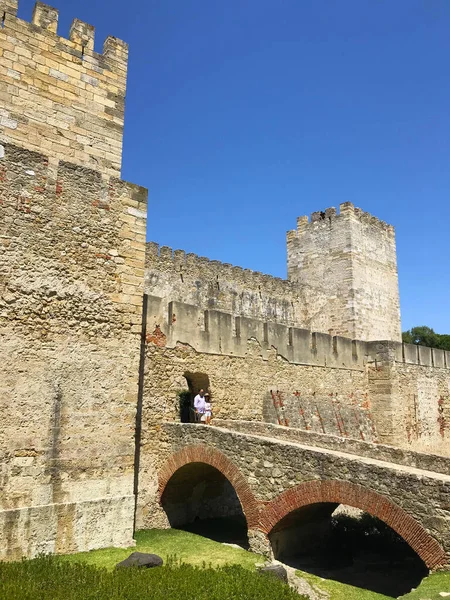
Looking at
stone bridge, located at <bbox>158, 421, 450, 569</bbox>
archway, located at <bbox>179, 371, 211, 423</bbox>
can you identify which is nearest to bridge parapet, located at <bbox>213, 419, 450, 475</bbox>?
stone bridge, located at <bbox>158, 421, 450, 569</bbox>

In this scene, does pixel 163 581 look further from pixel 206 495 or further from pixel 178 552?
pixel 206 495

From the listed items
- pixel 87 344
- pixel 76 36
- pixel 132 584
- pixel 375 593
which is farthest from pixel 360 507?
pixel 76 36

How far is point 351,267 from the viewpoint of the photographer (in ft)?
73.3

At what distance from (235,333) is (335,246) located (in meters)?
12.2

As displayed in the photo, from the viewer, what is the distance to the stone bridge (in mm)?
6203

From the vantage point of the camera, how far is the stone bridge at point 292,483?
20.4ft

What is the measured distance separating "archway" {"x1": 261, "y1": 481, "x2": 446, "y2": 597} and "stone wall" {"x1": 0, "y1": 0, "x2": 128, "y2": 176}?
647cm

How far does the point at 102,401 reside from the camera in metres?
8.28

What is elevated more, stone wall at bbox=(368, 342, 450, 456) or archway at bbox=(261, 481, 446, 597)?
stone wall at bbox=(368, 342, 450, 456)

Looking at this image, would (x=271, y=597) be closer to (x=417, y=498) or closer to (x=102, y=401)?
(x=417, y=498)

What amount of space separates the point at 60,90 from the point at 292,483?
7520 millimetres

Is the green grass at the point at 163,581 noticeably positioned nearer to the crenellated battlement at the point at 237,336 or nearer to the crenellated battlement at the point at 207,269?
the crenellated battlement at the point at 237,336

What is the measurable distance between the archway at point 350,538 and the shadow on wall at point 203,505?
1165mm

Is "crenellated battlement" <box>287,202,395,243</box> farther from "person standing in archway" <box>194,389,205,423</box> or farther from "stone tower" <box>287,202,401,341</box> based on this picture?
"person standing in archway" <box>194,389,205,423</box>
